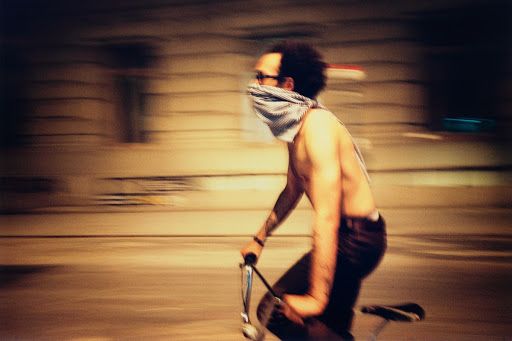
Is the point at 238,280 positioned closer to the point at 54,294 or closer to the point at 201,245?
the point at 201,245

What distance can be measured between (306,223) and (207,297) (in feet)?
3.44

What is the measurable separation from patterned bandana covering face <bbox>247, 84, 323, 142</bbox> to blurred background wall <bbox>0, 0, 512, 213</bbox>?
1.79 meters

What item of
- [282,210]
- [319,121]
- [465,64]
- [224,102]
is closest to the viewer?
[319,121]

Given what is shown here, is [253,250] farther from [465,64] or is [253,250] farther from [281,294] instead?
[465,64]

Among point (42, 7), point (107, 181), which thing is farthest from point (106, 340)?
point (42, 7)

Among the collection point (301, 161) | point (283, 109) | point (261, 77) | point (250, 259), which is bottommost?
point (250, 259)

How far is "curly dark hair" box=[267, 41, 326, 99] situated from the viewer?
7.95 ft

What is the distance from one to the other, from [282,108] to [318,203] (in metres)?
0.52

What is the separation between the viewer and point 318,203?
2090 millimetres

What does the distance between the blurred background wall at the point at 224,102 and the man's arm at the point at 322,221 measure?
2089 mm

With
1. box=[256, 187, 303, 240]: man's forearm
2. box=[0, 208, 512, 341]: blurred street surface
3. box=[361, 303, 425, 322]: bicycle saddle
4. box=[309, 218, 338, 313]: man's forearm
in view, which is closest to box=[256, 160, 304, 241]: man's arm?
box=[256, 187, 303, 240]: man's forearm

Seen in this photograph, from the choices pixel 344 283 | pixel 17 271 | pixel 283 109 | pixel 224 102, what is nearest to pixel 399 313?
pixel 344 283

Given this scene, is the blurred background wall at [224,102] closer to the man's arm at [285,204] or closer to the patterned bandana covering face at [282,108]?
the man's arm at [285,204]

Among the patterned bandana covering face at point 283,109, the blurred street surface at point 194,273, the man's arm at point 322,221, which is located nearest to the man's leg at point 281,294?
the man's arm at point 322,221
